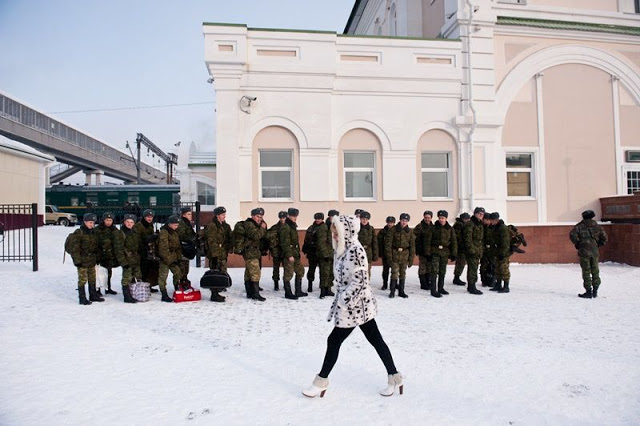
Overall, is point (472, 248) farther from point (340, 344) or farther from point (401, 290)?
point (340, 344)

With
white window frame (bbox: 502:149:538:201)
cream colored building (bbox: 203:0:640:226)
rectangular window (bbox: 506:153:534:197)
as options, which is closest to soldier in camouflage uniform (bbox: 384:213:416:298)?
cream colored building (bbox: 203:0:640:226)

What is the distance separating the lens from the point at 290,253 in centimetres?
880

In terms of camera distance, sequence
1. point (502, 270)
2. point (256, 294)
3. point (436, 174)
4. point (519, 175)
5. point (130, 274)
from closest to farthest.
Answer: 1. point (130, 274)
2. point (256, 294)
3. point (502, 270)
4. point (436, 174)
5. point (519, 175)

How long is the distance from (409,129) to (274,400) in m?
10.9

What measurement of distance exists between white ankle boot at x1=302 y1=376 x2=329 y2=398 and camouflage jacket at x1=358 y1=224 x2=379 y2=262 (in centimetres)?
502

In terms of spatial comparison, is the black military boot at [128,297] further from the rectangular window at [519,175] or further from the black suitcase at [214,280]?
the rectangular window at [519,175]

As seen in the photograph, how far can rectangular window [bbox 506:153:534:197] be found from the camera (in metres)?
14.0

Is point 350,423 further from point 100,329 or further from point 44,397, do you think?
point 100,329

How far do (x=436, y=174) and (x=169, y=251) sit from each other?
29.8 ft

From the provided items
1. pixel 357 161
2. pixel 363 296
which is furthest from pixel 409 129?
pixel 363 296

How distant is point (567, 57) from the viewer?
14.1 metres

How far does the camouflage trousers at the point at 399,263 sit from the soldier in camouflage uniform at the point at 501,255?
2.34 meters

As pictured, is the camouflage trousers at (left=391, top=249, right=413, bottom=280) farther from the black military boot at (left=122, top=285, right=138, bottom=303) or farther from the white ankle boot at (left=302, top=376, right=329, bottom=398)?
the black military boot at (left=122, top=285, right=138, bottom=303)

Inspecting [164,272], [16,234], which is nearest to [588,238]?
[164,272]
